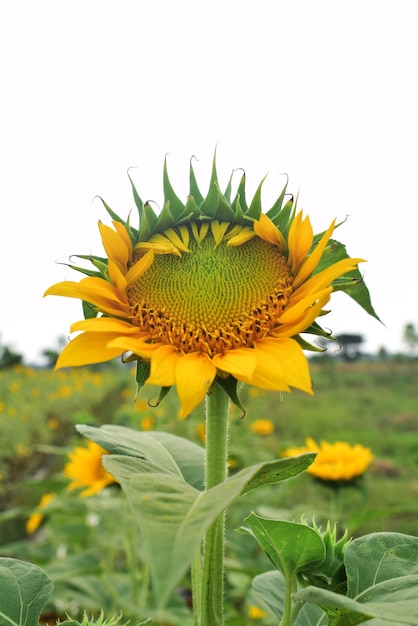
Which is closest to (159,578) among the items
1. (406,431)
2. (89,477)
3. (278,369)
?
(278,369)

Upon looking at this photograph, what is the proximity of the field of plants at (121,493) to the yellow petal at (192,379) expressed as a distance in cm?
5

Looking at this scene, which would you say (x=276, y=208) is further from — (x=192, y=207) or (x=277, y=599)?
(x=277, y=599)

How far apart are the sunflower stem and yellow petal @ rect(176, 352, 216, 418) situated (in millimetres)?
44

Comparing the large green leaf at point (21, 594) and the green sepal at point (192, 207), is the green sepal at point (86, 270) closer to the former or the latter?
the green sepal at point (192, 207)

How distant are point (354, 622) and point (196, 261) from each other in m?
0.49

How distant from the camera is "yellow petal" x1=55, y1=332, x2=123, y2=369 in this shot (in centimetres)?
69

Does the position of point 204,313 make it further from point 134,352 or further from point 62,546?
point 62,546

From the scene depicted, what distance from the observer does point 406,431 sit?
12.1 meters

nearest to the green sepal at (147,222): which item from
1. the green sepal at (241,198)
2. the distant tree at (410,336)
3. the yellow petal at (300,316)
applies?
the green sepal at (241,198)

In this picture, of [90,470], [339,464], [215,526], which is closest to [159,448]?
[215,526]

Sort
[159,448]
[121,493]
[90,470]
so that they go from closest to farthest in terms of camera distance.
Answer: [159,448]
[90,470]
[121,493]

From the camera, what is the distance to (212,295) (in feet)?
2.57

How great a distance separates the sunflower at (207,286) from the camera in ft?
2.28

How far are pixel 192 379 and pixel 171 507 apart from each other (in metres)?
0.17
